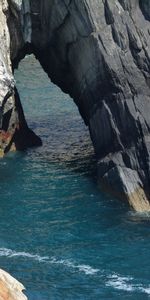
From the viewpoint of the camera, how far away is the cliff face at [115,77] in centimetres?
5622

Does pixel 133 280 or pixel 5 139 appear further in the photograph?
pixel 5 139

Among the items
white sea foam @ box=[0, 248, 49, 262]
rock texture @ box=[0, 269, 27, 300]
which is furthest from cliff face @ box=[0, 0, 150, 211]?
rock texture @ box=[0, 269, 27, 300]

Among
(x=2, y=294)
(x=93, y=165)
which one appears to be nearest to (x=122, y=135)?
(x=93, y=165)

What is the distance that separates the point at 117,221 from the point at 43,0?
23.3 meters

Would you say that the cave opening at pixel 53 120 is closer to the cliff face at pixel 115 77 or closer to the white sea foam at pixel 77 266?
the cliff face at pixel 115 77

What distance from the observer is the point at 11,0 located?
63.0 m

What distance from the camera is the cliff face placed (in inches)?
2213

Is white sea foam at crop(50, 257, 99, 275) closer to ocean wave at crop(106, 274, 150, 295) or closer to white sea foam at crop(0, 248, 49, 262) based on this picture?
white sea foam at crop(0, 248, 49, 262)

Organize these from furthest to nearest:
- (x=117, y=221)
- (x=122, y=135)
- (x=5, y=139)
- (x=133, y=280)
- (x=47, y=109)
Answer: (x=47, y=109), (x=5, y=139), (x=122, y=135), (x=117, y=221), (x=133, y=280)

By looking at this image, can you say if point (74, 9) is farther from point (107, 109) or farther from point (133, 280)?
point (133, 280)

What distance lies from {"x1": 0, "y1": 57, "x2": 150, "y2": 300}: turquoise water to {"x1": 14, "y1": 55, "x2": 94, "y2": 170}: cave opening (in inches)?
A: 9.4

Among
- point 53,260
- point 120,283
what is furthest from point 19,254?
point 120,283

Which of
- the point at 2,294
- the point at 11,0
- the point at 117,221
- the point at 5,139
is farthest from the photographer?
the point at 5,139

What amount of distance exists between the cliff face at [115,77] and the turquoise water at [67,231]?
2.49 m
